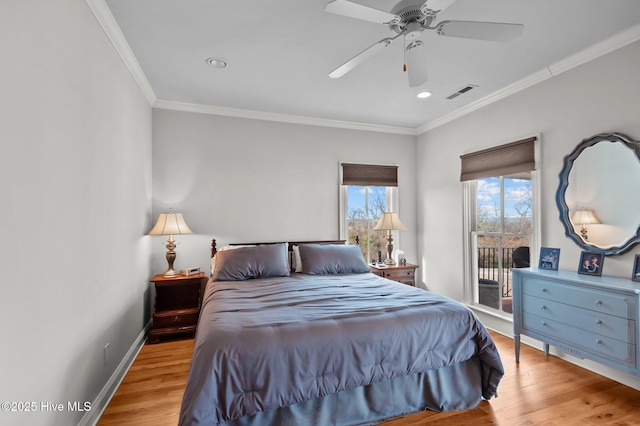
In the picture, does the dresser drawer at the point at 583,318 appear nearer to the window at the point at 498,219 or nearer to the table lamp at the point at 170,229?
the window at the point at 498,219

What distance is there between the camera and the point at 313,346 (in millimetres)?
1790

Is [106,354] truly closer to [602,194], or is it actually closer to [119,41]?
[119,41]

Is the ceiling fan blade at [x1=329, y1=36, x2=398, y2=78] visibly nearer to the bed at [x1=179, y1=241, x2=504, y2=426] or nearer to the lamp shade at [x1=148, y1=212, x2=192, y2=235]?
the bed at [x1=179, y1=241, x2=504, y2=426]

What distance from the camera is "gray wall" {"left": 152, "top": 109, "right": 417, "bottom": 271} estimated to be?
→ 3.84 meters

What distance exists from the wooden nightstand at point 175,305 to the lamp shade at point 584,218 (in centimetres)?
381

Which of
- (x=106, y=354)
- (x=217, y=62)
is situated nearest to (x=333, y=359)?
(x=106, y=354)

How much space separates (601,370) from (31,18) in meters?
4.44

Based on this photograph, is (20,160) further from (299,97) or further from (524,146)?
(524,146)

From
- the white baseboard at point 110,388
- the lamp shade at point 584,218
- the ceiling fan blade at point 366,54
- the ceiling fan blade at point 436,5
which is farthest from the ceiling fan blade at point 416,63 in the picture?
the white baseboard at point 110,388

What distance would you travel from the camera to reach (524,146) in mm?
3281

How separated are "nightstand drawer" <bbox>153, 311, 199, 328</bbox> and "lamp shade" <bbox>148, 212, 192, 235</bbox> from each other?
886 millimetres

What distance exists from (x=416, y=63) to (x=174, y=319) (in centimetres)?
341

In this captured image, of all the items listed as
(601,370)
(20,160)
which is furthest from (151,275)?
(601,370)

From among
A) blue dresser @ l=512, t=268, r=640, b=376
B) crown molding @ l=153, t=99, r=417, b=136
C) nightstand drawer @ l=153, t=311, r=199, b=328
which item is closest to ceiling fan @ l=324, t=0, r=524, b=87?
blue dresser @ l=512, t=268, r=640, b=376
